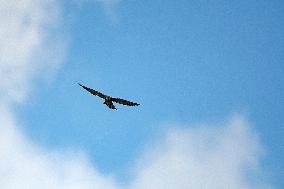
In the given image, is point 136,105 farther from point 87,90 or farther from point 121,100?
point 87,90

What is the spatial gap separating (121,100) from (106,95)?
185cm

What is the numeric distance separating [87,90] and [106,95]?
241 cm

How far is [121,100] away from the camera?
55.5 metres

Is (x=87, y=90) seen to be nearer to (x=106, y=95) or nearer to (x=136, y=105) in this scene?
(x=106, y=95)

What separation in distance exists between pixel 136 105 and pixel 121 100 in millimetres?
2060

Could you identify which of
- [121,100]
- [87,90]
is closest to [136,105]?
[121,100]

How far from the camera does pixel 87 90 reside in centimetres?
5572

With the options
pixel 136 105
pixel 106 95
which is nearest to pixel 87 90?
pixel 106 95

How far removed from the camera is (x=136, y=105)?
56438 millimetres

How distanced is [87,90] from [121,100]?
13.6ft

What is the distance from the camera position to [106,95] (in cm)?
5512
